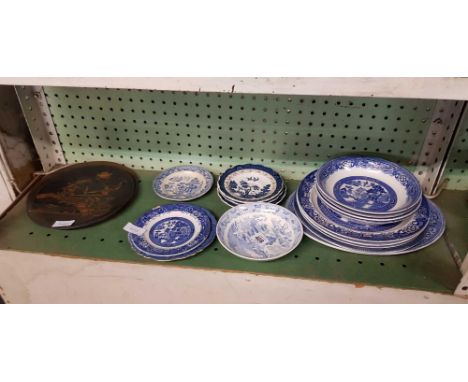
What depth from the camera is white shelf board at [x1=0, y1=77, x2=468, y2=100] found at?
2.41 feet

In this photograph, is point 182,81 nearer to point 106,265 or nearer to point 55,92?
point 106,265

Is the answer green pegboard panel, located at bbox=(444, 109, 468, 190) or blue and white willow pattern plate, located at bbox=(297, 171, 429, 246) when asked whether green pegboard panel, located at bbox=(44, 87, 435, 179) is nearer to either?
green pegboard panel, located at bbox=(444, 109, 468, 190)

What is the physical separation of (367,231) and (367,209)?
0.07 meters

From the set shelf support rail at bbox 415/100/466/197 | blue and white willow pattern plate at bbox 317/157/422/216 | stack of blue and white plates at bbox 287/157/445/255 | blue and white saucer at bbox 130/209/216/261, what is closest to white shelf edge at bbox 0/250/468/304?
blue and white saucer at bbox 130/209/216/261

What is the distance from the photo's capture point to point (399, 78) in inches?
28.9

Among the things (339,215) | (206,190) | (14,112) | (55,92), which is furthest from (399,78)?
(14,112)

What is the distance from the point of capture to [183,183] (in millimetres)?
1336

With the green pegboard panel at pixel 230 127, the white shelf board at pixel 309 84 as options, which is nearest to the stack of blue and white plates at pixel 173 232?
the green pegboard panel at pixel 230 127

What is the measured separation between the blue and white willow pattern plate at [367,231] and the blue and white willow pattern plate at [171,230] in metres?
0.34

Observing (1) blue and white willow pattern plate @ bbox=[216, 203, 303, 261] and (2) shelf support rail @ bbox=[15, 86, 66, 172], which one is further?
(2) shelf support rail @ bbox=[15, 86, 66, 172]

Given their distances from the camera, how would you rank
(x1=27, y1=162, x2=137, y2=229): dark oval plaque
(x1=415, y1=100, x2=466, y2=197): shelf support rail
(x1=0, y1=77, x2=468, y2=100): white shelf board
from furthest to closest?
1. (x1=27, y1=162, x2=137, y2=229): dark oval plaque
2. (x1=415, y1=100, x2=466, y2=197): shelf support rail
3. (x1=0, y1=77, x2=468, y2=100): white shelf board

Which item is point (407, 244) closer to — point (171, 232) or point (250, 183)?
point (250, 183)

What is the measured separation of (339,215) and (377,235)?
125mm

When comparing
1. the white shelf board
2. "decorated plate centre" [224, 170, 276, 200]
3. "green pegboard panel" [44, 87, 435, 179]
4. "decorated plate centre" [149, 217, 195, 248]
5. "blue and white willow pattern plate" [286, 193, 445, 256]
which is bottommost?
"decorated plate centre" [149, 217, 195, 248]
